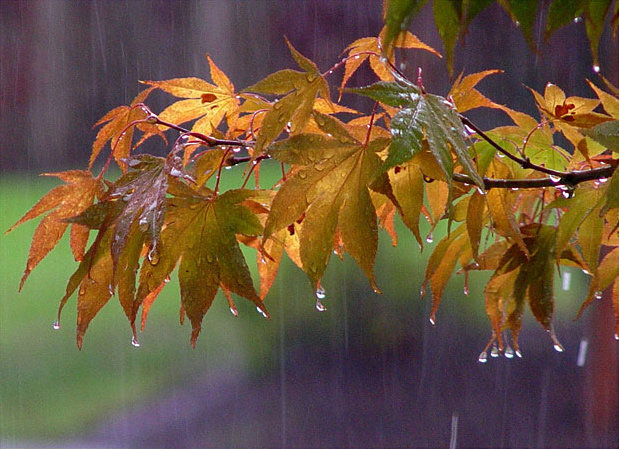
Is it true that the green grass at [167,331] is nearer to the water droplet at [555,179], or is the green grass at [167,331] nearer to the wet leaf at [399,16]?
the water droplet at [555,179]

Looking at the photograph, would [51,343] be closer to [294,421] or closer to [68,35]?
[294,421]

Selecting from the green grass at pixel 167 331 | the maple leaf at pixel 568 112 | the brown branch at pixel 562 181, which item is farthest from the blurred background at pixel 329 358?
the brown branch at pixel 562 181

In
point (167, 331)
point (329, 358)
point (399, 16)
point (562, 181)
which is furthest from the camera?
point (329, 358)

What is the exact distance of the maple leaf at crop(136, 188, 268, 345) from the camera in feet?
1.13

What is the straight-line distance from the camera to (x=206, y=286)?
0.35m

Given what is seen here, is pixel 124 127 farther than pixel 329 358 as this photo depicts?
No

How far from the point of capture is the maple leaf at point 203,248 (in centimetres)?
34

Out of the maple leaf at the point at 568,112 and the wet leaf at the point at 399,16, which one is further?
the maple leaf at the point at 568,112

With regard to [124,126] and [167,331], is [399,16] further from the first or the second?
[167,331]

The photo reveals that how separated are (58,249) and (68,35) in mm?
1671

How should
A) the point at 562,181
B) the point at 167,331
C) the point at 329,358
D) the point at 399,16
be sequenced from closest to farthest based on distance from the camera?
the point at 399,16 < the point at 562,181 < the point at 167,331 < the point at 329,358

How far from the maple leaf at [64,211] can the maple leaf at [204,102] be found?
0.26ft

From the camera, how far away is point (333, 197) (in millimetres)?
334

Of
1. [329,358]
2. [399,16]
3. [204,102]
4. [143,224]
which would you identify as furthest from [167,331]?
[399,16]
